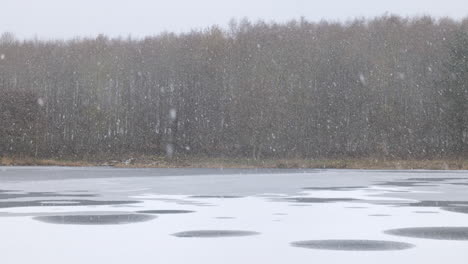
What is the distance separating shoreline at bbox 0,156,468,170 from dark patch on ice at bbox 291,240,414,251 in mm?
28930

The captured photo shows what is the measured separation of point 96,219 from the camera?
1125 cm

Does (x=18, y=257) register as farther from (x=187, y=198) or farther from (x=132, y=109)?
(x=132, y=109)

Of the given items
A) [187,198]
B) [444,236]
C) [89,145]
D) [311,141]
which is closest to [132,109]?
[89,145]

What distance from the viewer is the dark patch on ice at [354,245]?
8219mm

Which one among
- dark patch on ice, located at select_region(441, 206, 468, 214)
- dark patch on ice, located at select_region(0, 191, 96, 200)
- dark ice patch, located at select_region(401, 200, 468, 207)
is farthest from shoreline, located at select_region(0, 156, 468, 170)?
dark patch on ice, located at select_region(441, 206, 468, 214)

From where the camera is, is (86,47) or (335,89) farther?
(86,47)

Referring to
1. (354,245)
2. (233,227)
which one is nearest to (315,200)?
(233,227)

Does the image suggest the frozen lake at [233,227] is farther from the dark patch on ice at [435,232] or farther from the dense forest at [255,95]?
the dense forest at [255,95]

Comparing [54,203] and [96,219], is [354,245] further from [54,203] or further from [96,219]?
[54,203]

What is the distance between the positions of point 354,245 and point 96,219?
4379 mm

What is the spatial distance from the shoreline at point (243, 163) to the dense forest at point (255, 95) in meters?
3.70

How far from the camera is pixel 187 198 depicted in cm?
1570

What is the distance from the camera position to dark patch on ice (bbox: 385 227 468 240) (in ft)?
30.4

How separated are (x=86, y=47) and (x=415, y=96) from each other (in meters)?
27.9
